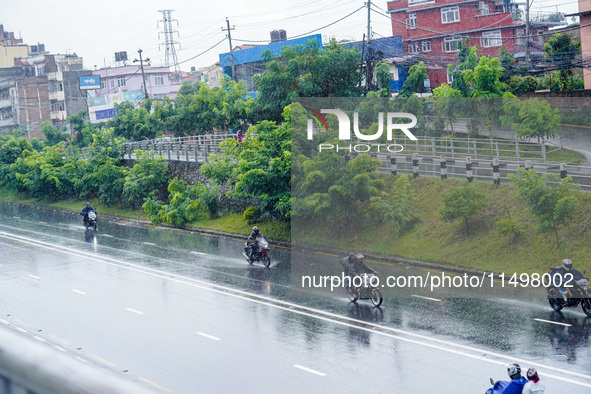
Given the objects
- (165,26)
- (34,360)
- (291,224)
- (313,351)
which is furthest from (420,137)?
(165,26)

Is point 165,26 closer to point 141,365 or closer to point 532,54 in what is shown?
point 532,54

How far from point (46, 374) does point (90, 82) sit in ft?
285

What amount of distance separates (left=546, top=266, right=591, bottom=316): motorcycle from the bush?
17.7m

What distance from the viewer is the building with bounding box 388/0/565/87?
2142 inches

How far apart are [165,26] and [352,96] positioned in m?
78.5

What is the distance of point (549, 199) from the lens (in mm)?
22016

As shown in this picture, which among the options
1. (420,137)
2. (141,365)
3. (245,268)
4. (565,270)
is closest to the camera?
(141,365)

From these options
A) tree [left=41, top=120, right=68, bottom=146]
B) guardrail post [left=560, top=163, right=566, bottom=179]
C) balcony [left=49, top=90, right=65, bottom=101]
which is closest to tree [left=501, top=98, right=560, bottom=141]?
guardrail post [left=560, top=163, right=566, bottom=179]

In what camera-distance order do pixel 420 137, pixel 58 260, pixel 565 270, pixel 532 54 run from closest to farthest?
pixel 565 270
pixel 58 260
pixel 420 137
pixel 532 54

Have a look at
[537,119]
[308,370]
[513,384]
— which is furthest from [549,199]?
[513,384]

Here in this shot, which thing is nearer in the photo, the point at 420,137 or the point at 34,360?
the point at 34,360

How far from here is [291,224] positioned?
30375mm

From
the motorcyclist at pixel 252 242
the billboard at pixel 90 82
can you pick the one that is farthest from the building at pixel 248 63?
the motorcyclist at pixel 252 242

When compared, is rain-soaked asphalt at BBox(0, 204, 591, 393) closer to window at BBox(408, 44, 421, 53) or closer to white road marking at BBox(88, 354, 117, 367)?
white road marking at BBox(88, 354, 117, 367)
